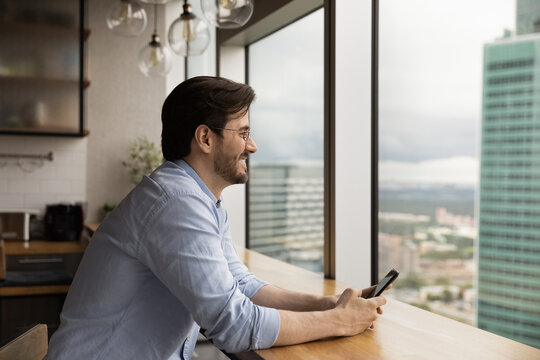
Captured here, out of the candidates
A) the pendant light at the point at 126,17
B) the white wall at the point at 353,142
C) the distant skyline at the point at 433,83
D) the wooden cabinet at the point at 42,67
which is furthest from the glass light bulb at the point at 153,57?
the wooden cabinet at the point at 42,67

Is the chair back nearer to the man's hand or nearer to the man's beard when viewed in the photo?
the man's beard

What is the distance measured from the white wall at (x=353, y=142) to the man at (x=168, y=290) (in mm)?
1122

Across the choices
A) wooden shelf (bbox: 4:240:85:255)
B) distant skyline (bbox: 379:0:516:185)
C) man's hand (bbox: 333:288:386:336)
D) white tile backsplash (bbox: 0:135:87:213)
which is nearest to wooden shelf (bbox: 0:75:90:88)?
white tile backsplash (bbox: 0:135:87:213)

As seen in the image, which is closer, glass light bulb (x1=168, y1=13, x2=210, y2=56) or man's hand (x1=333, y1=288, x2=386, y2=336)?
man's hand (x1=333, y1=288, x2=386, y2=336)

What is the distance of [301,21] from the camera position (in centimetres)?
340

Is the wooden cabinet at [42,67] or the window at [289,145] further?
the wooden cabinet at [42,67]

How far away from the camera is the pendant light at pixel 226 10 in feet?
6.53

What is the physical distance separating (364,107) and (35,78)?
2852 mm

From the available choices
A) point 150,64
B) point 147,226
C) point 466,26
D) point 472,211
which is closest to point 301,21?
point 150,64

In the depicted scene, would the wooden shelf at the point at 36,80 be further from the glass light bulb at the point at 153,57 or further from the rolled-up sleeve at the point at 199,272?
the rolled-up sleeve at the point at 199,272

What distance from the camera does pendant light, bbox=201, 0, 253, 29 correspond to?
6.53ft

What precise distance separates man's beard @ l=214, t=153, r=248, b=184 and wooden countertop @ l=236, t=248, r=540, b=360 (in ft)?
1.60

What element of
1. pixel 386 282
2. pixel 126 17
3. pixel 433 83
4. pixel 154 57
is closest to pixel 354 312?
pixel 386 282

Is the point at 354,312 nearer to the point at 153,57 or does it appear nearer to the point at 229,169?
the point at 229,169
